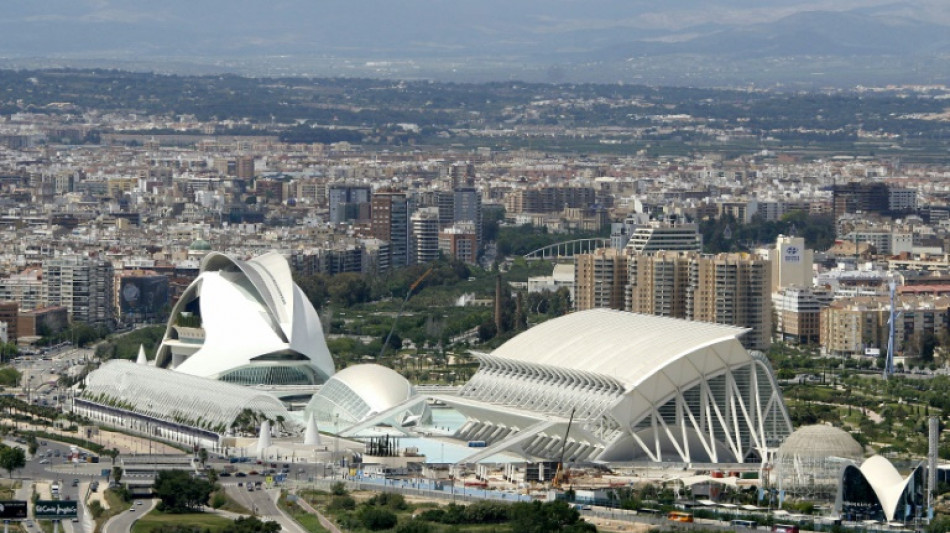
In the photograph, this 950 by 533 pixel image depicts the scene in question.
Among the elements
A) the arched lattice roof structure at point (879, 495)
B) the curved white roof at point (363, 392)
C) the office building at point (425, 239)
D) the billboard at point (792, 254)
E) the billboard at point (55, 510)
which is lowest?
the office building at point (425, 239)

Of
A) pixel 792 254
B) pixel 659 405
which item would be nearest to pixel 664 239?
pixel 792 254

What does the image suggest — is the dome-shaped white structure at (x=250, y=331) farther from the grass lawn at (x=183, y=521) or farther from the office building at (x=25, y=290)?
the office building at (x=25, y=290)

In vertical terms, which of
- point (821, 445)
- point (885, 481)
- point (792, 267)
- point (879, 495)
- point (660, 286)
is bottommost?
point (792, 267)

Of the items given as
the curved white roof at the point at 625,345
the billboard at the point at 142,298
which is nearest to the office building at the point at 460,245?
the billboard at the point at 142,298

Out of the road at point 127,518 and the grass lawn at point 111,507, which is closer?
the road at point 127,518

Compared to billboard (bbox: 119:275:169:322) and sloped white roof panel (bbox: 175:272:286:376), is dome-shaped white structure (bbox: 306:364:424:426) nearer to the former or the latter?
sloped white roof panel (bbox: 175:272:286:376)

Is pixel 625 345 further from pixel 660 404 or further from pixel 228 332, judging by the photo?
pixel 228 332
